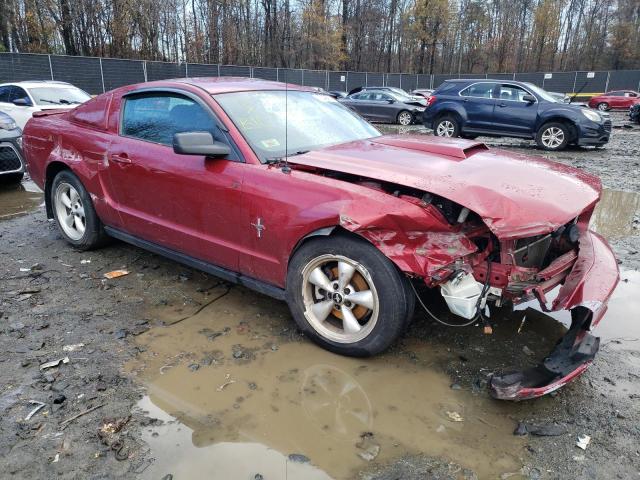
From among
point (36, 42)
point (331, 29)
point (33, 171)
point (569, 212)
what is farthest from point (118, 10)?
point (569, 212)

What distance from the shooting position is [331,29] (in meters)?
46.8

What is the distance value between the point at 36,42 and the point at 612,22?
2155 inches

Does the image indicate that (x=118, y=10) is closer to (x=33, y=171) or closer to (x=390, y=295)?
(x=33, y=171)

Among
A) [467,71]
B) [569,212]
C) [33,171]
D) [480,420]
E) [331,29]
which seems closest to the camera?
[480,420]

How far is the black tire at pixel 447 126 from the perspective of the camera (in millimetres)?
13234

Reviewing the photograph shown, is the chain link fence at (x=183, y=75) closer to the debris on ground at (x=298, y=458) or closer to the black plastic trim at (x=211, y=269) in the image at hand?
the black plastic trim at (x=211, y=269)

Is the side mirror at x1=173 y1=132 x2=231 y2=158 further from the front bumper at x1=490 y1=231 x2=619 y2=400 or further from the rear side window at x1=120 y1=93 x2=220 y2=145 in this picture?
the front bumper at x1=490 y1=231 x2=619 y2=400

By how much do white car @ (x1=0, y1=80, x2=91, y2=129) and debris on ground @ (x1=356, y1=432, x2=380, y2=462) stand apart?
396 inches

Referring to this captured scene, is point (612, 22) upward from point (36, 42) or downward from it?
upward

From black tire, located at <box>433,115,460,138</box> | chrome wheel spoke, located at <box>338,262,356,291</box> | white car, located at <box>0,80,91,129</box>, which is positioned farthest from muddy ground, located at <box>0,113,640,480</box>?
black tire, located at <box>433,115,460,138</box>

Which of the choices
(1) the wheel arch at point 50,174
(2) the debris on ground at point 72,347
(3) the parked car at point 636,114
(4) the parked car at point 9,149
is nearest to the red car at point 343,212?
(1) the wheel arch at point 50,174

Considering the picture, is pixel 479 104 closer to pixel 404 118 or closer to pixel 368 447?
pixel 404 118

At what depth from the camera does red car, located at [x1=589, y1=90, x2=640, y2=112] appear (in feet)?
97.3

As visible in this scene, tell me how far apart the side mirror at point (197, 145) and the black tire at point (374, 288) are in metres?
0.87
